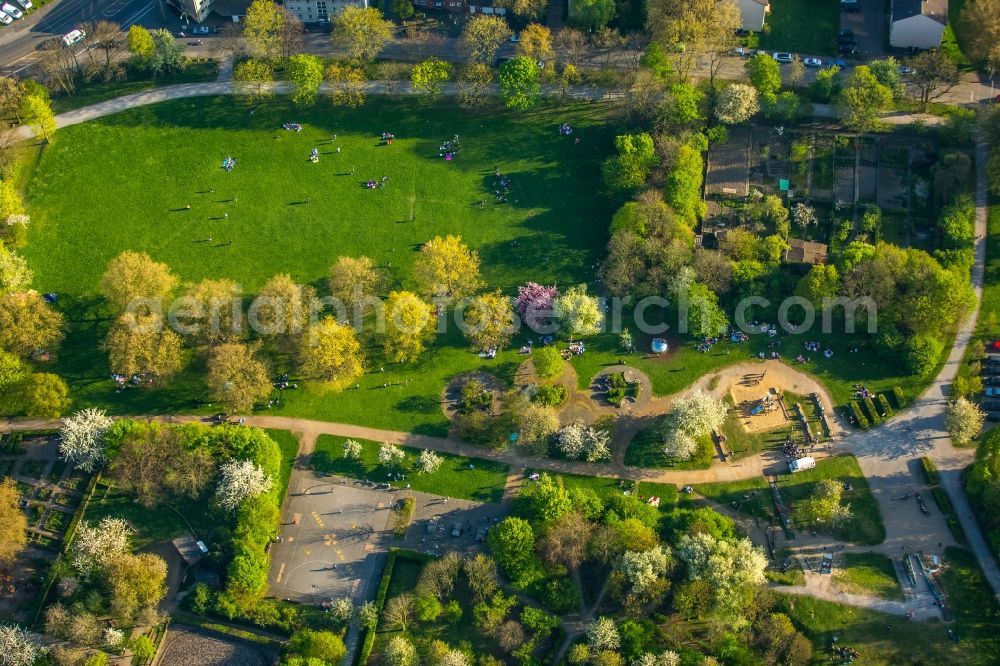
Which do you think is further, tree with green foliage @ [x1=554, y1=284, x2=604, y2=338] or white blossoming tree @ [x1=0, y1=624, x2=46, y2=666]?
tree with green foliage @ [x1=554, y1=284, x2=604, y2=338]

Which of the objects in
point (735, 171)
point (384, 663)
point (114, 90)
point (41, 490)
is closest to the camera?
point (384, 663)

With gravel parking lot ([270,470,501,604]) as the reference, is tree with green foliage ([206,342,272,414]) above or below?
above

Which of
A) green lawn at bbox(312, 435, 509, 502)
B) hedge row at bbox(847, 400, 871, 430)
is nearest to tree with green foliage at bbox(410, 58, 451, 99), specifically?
green lawn at bbox(312, 435, 509, 502)

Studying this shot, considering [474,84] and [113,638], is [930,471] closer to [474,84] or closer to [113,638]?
[474,84]

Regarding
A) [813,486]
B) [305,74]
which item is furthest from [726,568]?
[305,74]

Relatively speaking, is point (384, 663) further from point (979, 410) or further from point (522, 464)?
point (979, 410)

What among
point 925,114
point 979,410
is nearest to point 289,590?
point 979,410

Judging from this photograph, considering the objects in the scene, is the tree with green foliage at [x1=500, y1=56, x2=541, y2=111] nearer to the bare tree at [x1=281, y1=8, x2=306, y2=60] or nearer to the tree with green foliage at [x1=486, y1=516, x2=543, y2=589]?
the bare tree at [x1=281, y1=8, x2=306, y2=60]
